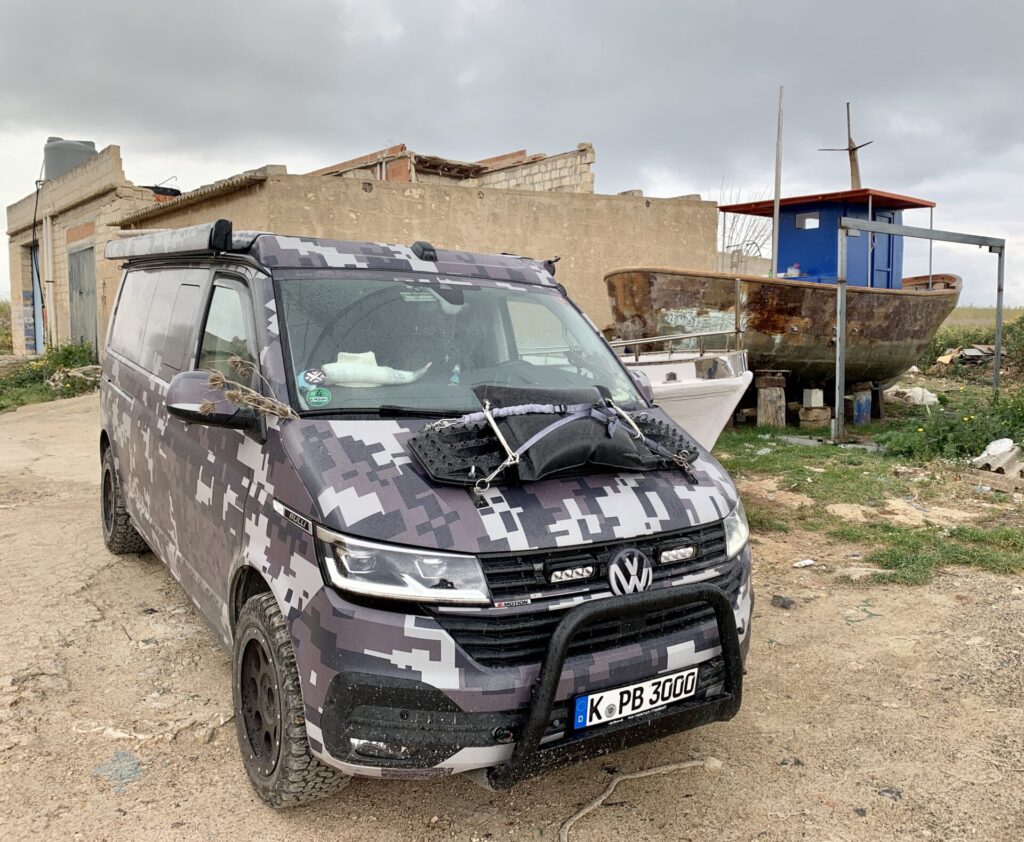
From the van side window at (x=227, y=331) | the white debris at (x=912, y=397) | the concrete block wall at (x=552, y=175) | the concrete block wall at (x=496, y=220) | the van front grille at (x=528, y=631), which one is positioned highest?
the concrete block wall at (x=552, y=175)

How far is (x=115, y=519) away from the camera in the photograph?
521cm

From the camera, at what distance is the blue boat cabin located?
12.6 m

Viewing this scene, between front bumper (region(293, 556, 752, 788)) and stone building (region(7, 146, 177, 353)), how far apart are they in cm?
1438

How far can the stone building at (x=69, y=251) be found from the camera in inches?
686

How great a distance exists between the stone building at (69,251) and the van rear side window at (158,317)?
1091 cm

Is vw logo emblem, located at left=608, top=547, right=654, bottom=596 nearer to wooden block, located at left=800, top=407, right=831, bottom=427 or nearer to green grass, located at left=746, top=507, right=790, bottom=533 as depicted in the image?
green grass, located at left=746, top=507, right=790, bottom=533

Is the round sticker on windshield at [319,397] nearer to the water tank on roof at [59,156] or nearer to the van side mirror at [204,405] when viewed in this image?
the van side mirror at [204,405]

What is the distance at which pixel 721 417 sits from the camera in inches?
291

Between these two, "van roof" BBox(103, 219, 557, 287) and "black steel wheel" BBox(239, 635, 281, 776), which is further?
"van roof" BBox(103, 219, 557, 287)

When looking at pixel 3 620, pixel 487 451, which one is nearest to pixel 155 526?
pixel 3 620

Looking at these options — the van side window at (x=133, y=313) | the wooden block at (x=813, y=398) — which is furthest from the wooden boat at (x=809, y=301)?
the van side window at (x=133, y=313)

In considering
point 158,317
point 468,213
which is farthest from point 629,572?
point 468,213

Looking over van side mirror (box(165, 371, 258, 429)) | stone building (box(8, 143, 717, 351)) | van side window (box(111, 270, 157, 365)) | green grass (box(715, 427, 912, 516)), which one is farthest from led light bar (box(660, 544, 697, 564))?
stone building (box(8, 143, 717, 351))

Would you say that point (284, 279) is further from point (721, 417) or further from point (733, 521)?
point (721, 417)
